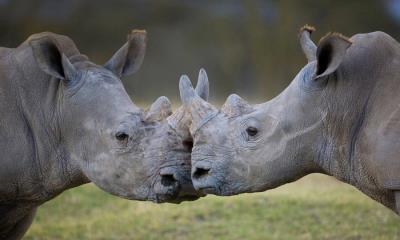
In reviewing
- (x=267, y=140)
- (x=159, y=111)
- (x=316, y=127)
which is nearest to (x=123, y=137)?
(x=159, y=111)

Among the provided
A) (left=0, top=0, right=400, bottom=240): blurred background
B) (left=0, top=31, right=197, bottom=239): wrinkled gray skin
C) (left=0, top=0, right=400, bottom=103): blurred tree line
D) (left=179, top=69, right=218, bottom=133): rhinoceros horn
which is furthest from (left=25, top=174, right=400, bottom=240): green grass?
(left=0, top=0, right=400, bottom=103): blurred tree line

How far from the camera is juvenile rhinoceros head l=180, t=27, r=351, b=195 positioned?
6152 mm

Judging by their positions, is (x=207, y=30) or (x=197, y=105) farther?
(x=207, y=30)

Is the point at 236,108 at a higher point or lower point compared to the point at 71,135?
higher

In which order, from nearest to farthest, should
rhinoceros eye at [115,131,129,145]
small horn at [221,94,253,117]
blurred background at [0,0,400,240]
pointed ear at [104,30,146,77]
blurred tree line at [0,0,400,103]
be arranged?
1. small horn at [221,94,253,117]
2. rhinoceros eye at [115,131,129,145]
3. pointed ear at [104,30,146,77]
4. blurred background at [0,0,400,240]
5. blurred tree line at [0,0,400,103]

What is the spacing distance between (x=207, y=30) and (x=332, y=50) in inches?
615

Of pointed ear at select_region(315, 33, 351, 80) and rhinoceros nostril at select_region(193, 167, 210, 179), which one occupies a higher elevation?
pointed ear at select_region(315, 33, 351, 80)

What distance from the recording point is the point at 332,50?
598 centimetres

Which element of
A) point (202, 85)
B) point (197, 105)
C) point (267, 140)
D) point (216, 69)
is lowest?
point (216, 69)

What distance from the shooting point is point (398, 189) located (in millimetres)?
5730

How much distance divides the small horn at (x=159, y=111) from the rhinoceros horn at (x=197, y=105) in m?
0.17

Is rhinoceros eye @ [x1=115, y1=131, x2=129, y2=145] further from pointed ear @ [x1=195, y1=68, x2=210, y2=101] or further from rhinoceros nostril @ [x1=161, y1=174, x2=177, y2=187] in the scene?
pointed ear @ [x1=195, y1=68, x2=210, y2=101]

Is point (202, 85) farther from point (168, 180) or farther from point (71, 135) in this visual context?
point (71, 135)

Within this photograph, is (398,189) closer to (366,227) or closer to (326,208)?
(366,227)
